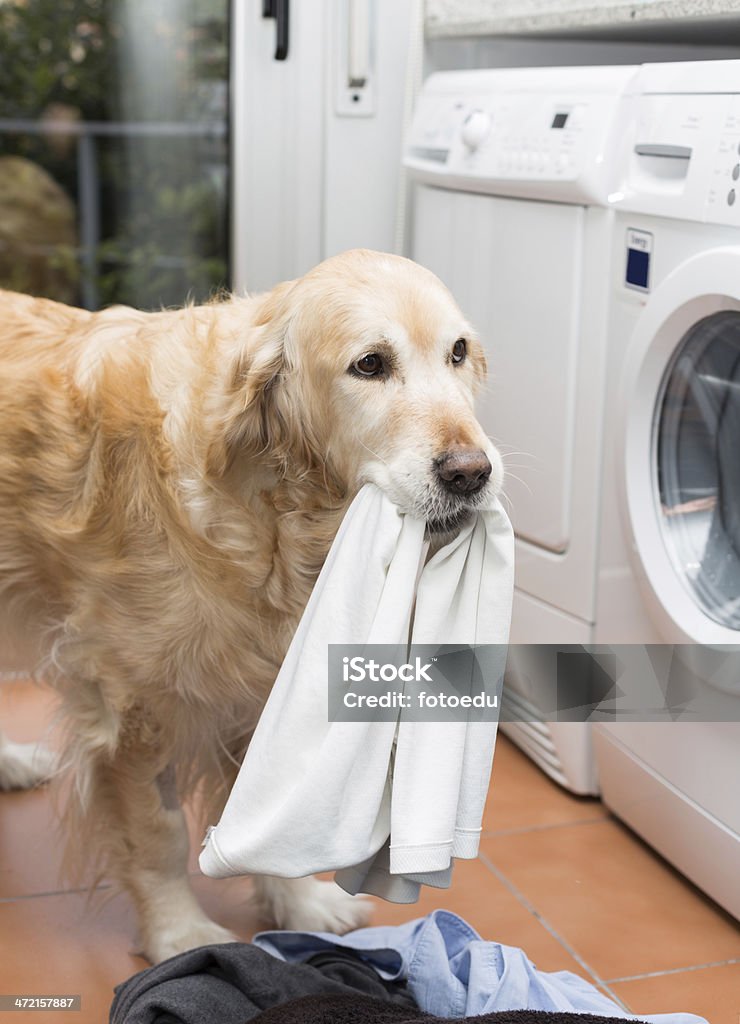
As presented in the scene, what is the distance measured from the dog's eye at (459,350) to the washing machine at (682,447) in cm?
38

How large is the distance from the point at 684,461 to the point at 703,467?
3 centimetres

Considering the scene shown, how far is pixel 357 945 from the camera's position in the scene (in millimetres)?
1626

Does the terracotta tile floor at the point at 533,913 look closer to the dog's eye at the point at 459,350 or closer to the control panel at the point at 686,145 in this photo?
the dog's eye at the point at 459,350

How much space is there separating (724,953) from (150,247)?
2176mm

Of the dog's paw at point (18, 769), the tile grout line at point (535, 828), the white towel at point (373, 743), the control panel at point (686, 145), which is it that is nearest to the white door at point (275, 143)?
the control panel at point (686, 145)

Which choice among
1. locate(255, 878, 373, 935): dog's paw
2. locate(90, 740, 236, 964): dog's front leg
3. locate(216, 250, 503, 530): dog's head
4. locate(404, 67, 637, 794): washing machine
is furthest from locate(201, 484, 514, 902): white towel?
locate(404, 67, 637, 794): washing machine

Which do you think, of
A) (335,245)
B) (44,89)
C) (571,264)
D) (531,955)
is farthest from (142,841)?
(44,89)

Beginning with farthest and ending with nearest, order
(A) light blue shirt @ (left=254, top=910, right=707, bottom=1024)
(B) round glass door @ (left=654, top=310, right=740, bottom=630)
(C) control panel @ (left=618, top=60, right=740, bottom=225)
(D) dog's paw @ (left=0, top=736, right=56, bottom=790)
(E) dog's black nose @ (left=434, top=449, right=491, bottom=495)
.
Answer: (D) dog's paw @ (left=0, top=736, right=56, bottom=790) → (B) round glass door @ (left=654, top=310, right=740, bottom=630) → (C) control panel @ (left=618, top=60, right=740, bottom=225) → (A) light blue shirt @ (left=254, top=910, right=707, bottom=1024) → (E) dog's black nose @ (left=434, top=449, right=491, bottom=495)

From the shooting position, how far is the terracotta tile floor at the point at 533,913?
1593 mm

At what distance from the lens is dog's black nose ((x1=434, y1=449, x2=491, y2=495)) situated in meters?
1.22

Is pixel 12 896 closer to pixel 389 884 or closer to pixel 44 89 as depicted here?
pixel 389 884

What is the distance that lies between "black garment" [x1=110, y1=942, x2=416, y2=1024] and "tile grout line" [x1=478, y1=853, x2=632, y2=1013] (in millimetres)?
277

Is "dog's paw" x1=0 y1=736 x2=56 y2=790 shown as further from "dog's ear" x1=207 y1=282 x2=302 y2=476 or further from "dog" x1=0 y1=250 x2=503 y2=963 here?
"dog's ear" x1=207 y1=282 x2=302 y2=476

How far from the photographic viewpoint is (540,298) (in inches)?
78.6
